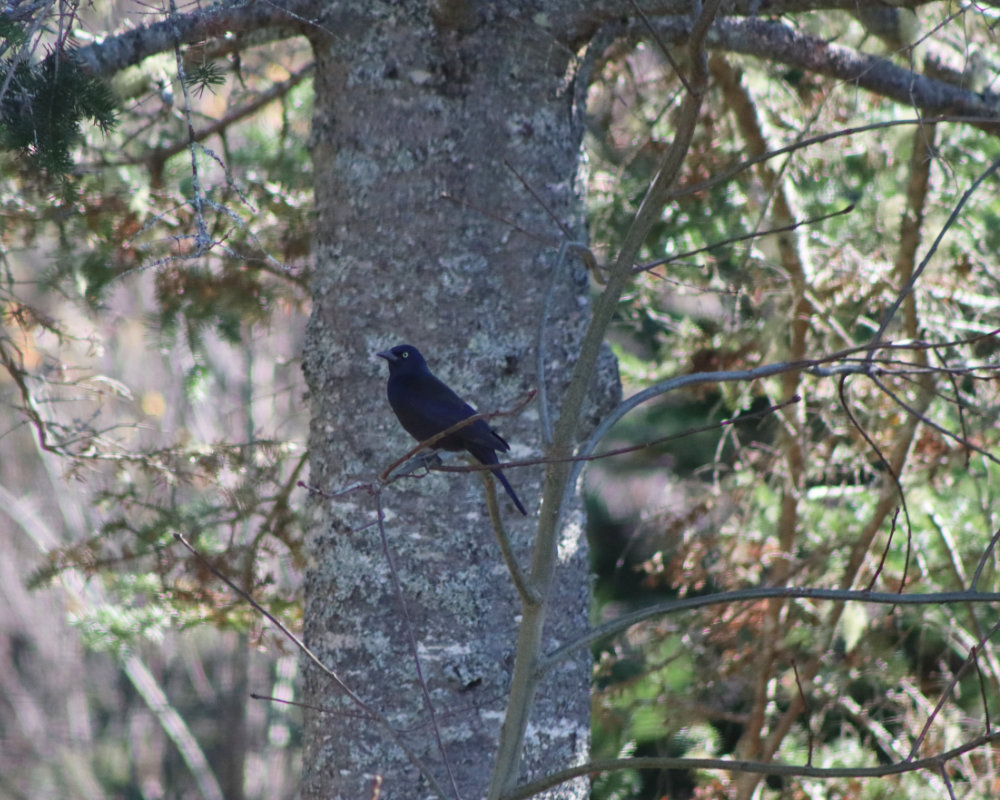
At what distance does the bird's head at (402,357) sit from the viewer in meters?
2.43

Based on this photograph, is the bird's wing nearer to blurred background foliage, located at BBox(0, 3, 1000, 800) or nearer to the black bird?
the black bird

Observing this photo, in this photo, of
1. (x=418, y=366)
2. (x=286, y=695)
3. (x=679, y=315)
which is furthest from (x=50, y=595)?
(x=418, y=366)

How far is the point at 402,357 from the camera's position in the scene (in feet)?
8.03

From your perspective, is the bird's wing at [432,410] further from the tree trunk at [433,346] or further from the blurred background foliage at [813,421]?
the blurred background foliage at [813,421]

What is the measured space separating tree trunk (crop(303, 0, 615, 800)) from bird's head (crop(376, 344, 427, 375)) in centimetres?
9

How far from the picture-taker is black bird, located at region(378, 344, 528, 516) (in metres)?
2.26

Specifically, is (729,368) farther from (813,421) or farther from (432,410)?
(432,410)

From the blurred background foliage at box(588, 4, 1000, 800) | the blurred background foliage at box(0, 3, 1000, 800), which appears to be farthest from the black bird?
the blurred background foliage at box(588, 4, 1000, 800)

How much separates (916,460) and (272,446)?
2.42m

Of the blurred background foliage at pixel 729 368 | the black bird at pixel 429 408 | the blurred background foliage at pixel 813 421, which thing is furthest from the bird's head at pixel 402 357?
the blurred background foliage at pixel 813 421

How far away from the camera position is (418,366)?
2.36m

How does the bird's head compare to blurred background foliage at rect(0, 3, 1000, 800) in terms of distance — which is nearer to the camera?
the bird's head

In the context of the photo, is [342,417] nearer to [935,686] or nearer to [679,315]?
[935,686]

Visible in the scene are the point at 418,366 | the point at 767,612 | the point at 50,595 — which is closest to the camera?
the point at 418,366
